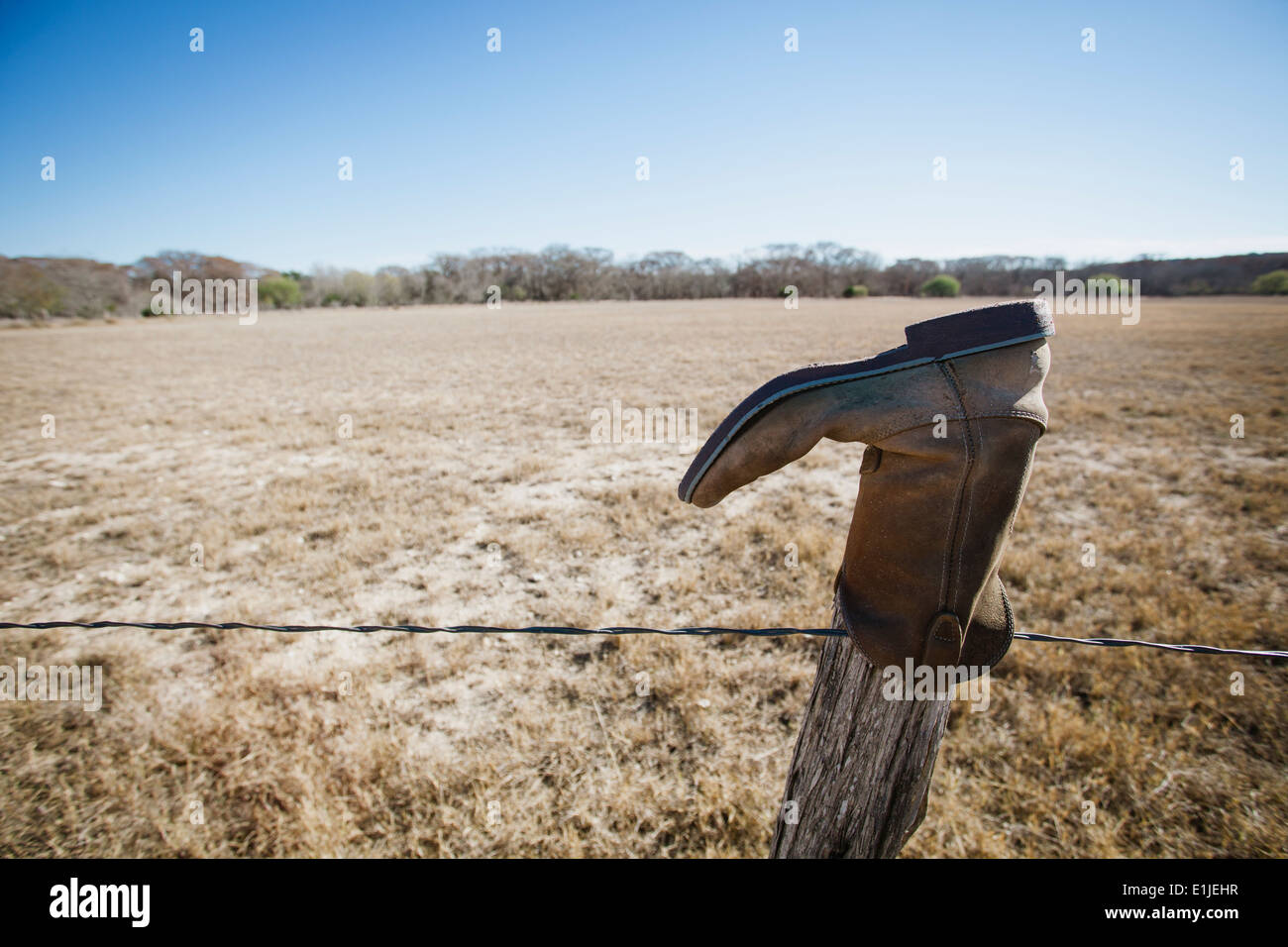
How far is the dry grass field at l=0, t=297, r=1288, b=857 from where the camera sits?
7.68ft

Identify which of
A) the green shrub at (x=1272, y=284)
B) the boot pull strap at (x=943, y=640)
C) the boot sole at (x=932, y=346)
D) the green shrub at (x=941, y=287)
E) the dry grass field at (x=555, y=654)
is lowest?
the dry grass field at (x=555, y=654)

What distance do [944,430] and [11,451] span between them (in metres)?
11.4

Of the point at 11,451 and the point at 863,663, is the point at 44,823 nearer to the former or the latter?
the point at 863,663

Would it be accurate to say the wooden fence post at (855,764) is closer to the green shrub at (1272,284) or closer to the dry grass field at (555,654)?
the dry grass field at (555,654)

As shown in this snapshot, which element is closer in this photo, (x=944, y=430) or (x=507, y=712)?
(x=944, y=430)

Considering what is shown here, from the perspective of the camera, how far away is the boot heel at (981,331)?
99cm

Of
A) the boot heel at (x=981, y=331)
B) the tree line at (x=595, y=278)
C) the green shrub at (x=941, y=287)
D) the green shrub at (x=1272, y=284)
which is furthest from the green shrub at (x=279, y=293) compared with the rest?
the green shrub at (x=1272, y=284)

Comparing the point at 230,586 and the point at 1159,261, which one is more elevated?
the point at 1159,261

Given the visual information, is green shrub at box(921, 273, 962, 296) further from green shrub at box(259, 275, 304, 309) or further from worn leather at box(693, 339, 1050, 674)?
worn leather at box(693, 339, 1050, 674)

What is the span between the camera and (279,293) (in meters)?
72.4
